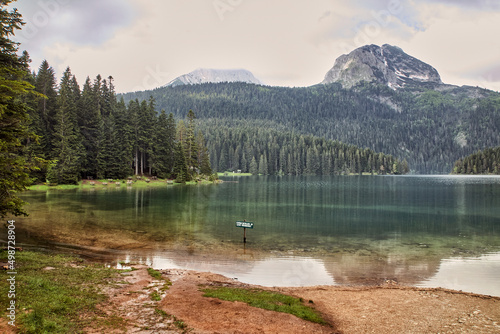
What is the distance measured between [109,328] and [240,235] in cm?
1855

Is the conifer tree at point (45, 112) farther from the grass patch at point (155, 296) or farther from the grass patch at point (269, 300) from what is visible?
the grass patch at point (269, 300)

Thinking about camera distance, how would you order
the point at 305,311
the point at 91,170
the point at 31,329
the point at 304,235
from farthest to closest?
the point at 91,170 → the point at 304,235 → the point at 305,311 → the point at 31,329

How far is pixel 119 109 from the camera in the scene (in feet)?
272

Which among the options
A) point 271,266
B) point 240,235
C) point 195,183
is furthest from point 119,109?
point 271,266

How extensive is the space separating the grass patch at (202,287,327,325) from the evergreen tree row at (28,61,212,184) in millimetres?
53256

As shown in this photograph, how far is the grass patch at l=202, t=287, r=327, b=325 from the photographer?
34.7 ft

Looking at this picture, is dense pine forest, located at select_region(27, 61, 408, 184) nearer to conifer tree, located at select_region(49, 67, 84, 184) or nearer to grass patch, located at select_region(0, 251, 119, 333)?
Result: conifer tree, located at select_region(49, 67, 84, 184)

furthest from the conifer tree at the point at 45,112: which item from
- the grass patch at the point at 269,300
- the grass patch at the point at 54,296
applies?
the grass patch at the point at 269,300

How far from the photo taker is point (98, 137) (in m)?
75.6

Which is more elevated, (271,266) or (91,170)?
(91,170)

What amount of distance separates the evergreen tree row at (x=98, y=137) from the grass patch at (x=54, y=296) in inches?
1892

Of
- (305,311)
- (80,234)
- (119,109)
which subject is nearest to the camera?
(305,311)

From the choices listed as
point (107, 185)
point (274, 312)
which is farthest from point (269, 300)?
point (107, 185)

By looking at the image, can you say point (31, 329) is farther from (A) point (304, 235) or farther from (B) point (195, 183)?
(B) point (195, 183)
